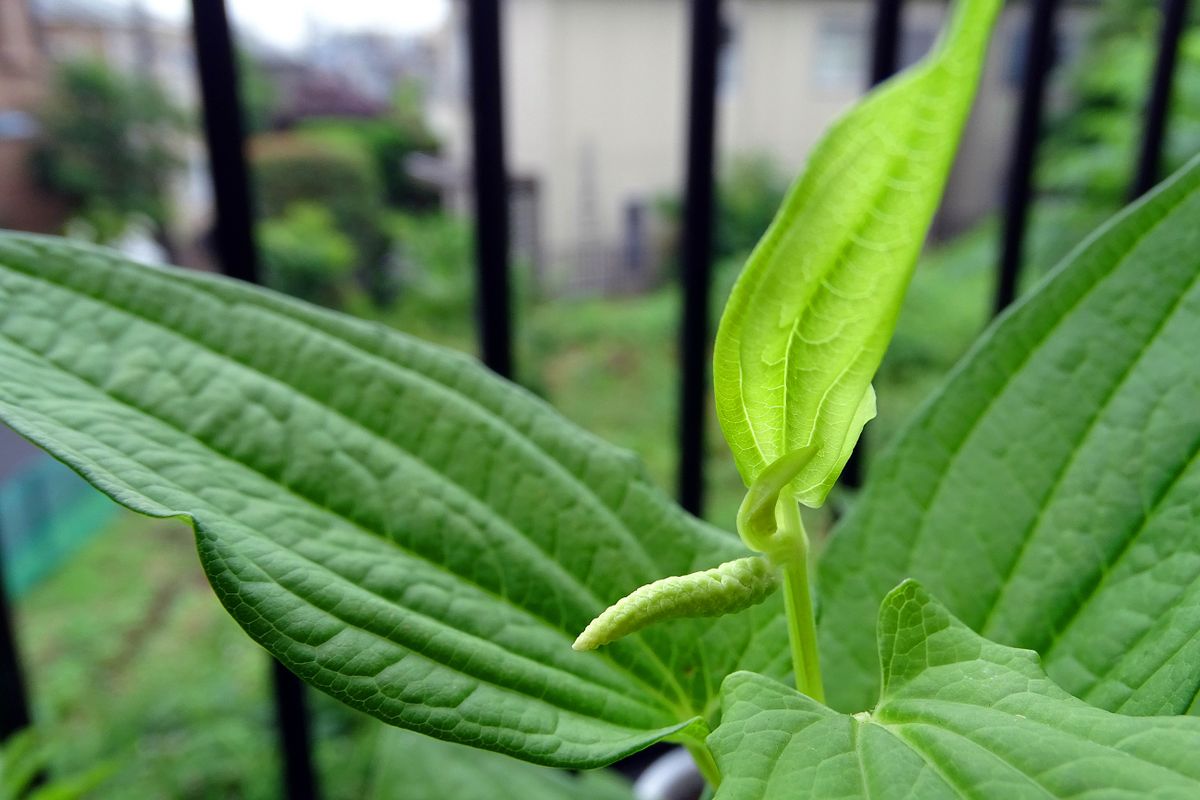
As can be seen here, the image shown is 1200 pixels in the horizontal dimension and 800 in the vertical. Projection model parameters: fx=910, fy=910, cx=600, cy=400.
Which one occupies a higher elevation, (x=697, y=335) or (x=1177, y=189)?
(x=1177, y=189)

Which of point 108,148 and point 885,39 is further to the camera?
point 108,148

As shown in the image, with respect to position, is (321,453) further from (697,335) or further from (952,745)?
(697,335)

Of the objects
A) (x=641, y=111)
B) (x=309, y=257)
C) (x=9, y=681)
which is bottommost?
(x=309, y=257)

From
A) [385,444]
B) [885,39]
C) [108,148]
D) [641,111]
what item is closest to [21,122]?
[108,148]

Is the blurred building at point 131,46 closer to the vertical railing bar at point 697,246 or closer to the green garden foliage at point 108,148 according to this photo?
the green garden foliage at point 108,148

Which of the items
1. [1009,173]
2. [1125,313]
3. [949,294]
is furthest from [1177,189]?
[949,294]

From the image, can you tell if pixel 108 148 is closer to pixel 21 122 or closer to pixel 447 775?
pixel 21 122
